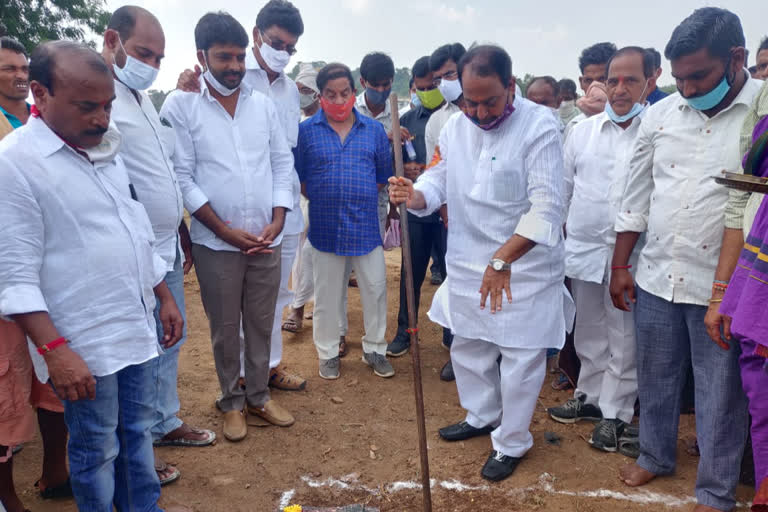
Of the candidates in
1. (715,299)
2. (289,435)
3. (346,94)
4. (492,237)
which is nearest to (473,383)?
(492,237)

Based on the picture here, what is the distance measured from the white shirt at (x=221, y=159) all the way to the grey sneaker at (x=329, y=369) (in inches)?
59.2

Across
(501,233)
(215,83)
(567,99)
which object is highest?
(567,99)

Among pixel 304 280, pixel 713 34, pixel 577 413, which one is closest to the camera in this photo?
pixel 713 34

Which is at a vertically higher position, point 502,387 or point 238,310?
point 238,310

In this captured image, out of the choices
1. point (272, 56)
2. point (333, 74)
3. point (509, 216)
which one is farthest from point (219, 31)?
point (509, 216)

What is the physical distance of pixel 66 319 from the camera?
2.06 meters

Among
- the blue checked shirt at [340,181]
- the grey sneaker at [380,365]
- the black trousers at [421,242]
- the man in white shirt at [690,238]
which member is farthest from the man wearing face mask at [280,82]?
the man in white shirt at [690,238]

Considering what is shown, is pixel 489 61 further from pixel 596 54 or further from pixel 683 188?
pixel 596 54

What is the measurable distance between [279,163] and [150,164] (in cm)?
91

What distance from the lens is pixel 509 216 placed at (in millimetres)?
3100

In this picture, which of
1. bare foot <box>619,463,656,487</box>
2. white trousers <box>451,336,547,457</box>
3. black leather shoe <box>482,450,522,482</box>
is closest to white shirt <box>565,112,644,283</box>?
white trousers <box>451,336,547,457</box>

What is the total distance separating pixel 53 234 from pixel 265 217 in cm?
154

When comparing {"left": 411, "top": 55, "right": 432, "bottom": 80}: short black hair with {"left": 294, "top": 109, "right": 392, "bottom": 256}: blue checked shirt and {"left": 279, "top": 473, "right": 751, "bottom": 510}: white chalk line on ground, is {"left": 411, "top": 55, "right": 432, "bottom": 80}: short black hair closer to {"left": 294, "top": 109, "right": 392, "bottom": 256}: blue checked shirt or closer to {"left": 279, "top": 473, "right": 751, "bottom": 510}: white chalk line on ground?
{"left": 294, "top": 109, "right": 392, "bottom": 256}: blue checked shirt

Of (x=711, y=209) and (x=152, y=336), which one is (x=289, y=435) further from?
(x=711, y=209)
